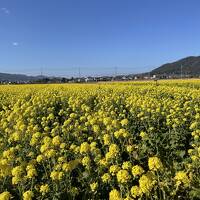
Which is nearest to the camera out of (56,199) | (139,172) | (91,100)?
(139,172)

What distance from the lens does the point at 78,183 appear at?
239 inches

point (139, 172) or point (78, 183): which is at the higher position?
point (139, 172)

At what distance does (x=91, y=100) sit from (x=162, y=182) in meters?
11.5

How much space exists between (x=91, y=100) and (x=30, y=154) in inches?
377

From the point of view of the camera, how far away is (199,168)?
5.37 meters

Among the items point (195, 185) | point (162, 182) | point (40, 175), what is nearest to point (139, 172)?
point (162, 182)

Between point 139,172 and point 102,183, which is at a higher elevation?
point 139,172

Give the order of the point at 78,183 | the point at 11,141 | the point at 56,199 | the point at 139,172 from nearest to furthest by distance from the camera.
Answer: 1. the point at 139,172
2. the point at 56,199
3. the point at 78,183
4. the point at 11,141

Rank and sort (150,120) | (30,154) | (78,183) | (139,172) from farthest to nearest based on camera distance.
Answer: (150,120) → (30,154) → (78,183) → (139,172)

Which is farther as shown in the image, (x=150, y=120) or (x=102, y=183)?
(x=150, y=120)

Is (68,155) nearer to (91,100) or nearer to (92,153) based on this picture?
(92,153)

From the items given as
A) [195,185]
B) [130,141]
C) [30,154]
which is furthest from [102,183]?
[130,141]

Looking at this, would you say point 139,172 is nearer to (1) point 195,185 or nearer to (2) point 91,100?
(1) point 195,185

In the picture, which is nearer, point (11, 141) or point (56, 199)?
point (56, 199)
